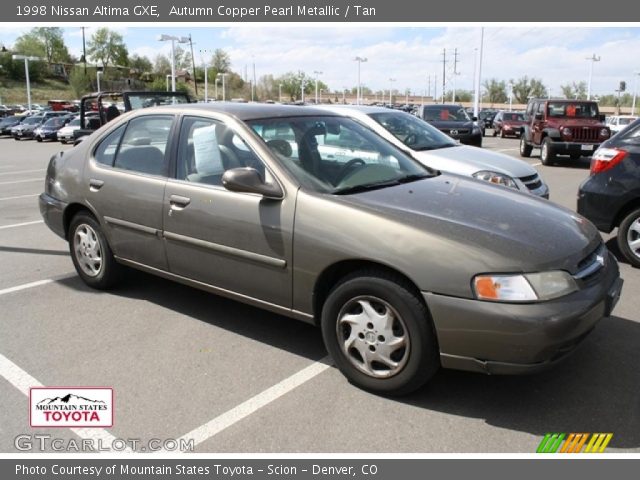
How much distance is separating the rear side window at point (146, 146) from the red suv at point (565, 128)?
13.8m

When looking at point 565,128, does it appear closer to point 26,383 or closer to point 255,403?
point 255,403

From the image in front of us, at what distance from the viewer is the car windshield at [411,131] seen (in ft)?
26.4

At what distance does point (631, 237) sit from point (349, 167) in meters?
3.64

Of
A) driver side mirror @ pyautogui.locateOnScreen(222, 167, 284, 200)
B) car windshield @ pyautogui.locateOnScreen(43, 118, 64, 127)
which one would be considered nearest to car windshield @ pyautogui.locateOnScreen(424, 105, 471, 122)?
driver side mirror @ pyautogui.locateOnScreen(222, 167, 284, 200)

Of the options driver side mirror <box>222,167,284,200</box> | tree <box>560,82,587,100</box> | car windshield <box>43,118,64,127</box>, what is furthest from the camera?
tree <box>560,82,587,100</box>

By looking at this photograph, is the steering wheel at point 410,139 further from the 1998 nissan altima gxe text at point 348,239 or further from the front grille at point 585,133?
the front grille at point 585,133

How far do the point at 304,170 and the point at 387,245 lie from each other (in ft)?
3.05

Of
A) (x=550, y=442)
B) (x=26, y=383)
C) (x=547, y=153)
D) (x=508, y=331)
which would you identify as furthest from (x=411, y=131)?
(x=547, y=153)

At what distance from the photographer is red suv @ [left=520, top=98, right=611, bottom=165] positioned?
52.1ft

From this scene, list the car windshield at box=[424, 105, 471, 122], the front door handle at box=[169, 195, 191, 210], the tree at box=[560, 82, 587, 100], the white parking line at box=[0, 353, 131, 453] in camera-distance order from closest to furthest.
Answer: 1. the white parking line at box=[0, 353, 131, 453]
2. the front door handle at box=[169, 195, 191, 210]
3. the car windshield at box=[424, 105, 471, 122]
4. the tree at box=[560, 82, 587, 100]

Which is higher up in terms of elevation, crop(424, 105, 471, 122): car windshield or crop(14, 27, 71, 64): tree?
crop(14, 27, 71, 64): tree

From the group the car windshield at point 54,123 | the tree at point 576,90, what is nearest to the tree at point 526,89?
the tree at point 576,90

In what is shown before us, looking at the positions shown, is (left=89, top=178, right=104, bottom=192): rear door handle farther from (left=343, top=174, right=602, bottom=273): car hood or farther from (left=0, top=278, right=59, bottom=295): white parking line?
(left=343, top=174, right=602, bottom=273): car hood

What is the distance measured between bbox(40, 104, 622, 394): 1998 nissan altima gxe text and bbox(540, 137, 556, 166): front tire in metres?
12.8
